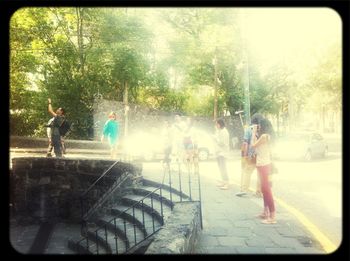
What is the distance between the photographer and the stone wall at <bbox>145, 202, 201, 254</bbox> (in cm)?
425

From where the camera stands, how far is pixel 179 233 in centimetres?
501

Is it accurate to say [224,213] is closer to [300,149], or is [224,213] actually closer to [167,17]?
[300,149]

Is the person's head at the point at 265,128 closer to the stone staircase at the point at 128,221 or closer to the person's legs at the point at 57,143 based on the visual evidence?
the stone staircase at the point at 128,221

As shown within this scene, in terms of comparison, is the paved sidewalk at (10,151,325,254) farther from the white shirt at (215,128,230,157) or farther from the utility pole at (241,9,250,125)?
the utility pole at (241,9,250,125)

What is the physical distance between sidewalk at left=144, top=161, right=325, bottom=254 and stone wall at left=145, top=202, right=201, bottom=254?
40cm

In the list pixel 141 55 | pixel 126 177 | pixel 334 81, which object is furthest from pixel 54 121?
pixel 334 81

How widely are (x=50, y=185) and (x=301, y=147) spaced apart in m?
13.4

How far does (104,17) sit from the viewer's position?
2234 cm

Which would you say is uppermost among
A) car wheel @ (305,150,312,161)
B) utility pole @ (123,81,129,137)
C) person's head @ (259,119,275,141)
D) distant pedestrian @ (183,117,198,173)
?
utility pole @ (123,81,129,137)

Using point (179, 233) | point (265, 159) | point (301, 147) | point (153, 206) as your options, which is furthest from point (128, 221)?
point (301, 147)

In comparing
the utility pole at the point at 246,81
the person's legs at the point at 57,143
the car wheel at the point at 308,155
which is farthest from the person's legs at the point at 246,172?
the car wheel at the point at 308,155

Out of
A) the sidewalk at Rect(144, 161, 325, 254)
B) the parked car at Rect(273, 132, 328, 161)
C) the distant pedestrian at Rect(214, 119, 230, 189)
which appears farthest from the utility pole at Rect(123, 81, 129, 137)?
the sidewalk at Rect(144, 161, 325, 254)

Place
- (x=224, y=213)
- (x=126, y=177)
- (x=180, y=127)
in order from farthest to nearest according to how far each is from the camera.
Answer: (x=180, y=127) → (x=126, y=177) → (x=224, y=213)
